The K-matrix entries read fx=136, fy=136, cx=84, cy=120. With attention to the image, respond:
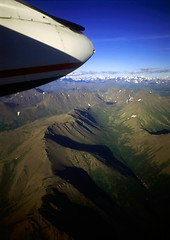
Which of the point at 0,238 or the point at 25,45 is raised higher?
the point at 25,45

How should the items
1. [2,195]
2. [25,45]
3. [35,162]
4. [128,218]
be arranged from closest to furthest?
[25,45]
[128,218]
[2,195]
[35,162]

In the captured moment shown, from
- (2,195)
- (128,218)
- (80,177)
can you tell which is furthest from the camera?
(80,177)

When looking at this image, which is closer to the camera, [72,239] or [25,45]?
[25,45]

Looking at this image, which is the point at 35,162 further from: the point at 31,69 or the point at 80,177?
the point at 31,69

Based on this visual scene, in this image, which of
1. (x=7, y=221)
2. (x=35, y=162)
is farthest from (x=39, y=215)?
(x=35, y=162)

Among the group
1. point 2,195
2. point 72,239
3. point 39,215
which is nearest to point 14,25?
point 72,239

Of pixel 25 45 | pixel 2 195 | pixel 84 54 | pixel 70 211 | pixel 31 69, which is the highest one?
pixel 84 54

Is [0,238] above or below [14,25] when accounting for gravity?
below

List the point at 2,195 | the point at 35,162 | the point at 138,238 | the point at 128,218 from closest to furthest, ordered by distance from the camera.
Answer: the point at 138,238 < the point at 128,218 < the point at 2,195 < the point at 35,162

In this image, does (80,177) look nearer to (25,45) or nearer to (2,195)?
(2,195)
